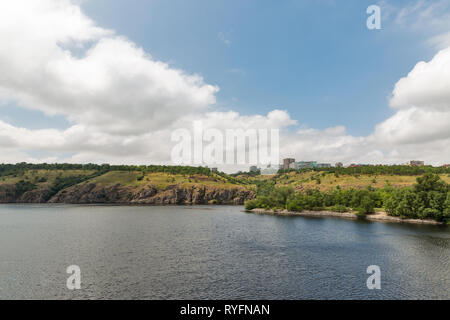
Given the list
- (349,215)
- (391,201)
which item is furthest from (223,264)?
(349,215)

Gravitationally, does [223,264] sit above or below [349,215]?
above

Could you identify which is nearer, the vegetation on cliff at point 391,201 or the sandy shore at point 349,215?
the vegetation on cliff at point 391,201

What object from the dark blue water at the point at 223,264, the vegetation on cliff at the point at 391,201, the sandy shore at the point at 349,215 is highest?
the vegetation on cliff at the point at 391,201

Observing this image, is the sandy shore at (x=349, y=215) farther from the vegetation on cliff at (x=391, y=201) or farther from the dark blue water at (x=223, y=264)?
the dark blue water at (x=223, y=264)

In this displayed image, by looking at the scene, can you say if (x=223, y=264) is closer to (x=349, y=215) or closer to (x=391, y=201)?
(x=391, y=201)

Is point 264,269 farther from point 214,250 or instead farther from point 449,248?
point 449,248

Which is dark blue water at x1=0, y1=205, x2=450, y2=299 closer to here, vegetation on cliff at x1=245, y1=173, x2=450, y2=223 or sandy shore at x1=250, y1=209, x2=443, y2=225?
vegetation on cliff at x1=245, y1=173, x2=450, y2=223

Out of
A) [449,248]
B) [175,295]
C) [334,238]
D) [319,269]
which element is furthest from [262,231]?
[175,295]

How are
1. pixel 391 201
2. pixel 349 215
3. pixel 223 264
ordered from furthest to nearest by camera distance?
pixel 349 215 < pixel 391 201 < pixel 223 264

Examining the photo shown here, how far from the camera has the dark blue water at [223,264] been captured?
4303cm

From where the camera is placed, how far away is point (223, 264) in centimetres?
5803

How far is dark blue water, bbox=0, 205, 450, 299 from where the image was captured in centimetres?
4303

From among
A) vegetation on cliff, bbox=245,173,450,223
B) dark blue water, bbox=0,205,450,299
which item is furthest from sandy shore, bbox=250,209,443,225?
dark blue water, bbox=0,205,450,299

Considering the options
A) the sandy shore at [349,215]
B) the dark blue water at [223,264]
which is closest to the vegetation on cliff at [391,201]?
the sandy shore at [349,215]
